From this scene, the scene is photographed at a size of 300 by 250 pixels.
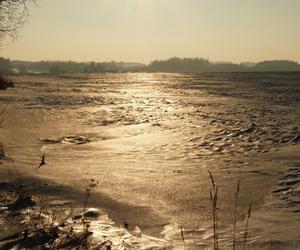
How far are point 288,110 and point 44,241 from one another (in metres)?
14.0

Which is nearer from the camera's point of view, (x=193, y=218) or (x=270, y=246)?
(x=270, y=246)

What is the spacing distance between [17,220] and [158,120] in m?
11.0

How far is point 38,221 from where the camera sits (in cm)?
538

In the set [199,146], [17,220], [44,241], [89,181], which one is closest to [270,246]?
[44,241]

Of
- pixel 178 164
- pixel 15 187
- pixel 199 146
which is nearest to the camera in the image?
pixel 15 187

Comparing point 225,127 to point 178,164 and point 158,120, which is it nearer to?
point 158,120

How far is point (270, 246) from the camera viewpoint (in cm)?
462

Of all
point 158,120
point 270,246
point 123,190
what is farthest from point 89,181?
point 158,120

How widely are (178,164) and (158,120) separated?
713 centimetres

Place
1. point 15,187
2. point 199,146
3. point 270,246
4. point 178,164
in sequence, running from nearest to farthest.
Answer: point 270,246 < point 15,187 < point 178,164 < point 199,146

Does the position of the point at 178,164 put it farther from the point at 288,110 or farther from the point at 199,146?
the point at 288,110

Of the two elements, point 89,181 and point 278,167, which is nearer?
point 89,181

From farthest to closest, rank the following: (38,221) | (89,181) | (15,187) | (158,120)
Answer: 1. (158,120)
2. (89,181)
3. (15,187)
4. (38,221)

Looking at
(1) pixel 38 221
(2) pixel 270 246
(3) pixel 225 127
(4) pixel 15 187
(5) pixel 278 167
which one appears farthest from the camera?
(3) pixel 225 127
